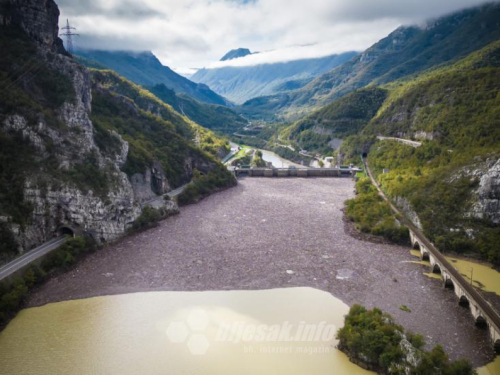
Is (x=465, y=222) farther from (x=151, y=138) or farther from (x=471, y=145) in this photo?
(x=151, y=138)

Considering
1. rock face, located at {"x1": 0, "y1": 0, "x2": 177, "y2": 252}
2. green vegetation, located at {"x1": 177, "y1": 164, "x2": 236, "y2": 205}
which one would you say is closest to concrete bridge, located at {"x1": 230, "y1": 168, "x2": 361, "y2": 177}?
green vegetation, located at {"x1": 177, "y1": 164, "x2": 236, "y2": 205}

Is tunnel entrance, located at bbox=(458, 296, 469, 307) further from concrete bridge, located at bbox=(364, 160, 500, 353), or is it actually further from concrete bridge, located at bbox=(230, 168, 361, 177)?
concrete bridge, located at bbox=(230, 168, 361, 177)

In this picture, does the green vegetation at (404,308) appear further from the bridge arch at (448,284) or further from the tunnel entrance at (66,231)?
the tunnel entrance at (66,231)

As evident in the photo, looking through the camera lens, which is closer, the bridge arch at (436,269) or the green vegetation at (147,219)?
the bridge arch at (436,269)

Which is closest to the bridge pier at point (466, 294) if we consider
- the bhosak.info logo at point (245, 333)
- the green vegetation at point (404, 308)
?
the green vegetation at point (404, 308)

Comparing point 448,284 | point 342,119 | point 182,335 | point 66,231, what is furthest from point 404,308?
point 342,119
